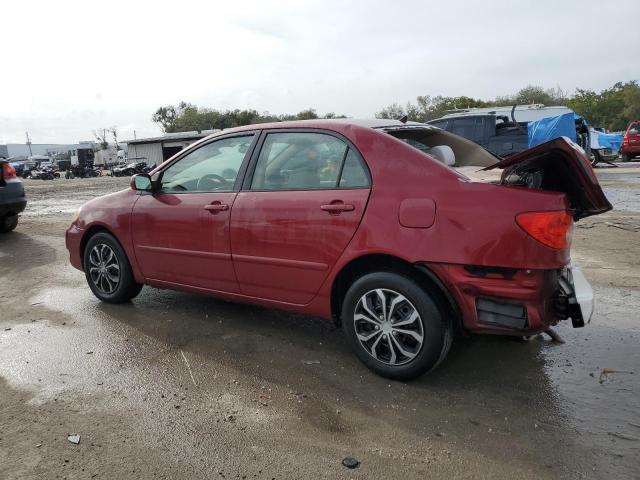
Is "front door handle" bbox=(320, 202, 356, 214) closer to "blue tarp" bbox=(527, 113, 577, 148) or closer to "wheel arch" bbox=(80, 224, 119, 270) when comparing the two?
"wheel arch" bbox=(80, 224, 119, 270)

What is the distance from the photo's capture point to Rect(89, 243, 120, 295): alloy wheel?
474cm

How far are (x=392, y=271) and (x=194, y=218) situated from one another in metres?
1.74

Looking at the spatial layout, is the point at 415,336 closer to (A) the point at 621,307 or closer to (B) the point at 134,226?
(A) the point at 621,307

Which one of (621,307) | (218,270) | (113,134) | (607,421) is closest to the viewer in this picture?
(607,421)

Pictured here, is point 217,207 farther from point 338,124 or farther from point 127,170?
point 127,170

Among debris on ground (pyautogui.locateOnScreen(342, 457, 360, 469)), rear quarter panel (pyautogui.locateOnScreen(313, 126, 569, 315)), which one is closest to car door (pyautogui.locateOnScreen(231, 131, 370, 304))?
rear quarter panel (pyautogui.locateOnScreen(313, 126, 569, 315))

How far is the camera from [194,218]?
13.0 ft

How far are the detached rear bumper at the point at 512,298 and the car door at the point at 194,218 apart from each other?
1.72m

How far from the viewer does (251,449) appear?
254 centimetres

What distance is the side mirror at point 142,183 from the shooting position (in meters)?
4.27

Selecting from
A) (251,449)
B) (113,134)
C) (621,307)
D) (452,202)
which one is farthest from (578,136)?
(113,134)

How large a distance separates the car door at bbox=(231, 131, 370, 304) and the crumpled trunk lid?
36.1 inches

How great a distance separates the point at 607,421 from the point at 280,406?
1819mm

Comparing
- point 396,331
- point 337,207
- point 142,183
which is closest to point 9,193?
point 142,183
